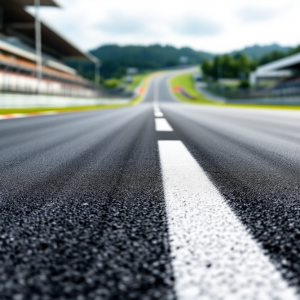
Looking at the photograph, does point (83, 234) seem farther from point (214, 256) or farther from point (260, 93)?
point (260, 93)

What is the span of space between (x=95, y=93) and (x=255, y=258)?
169ft

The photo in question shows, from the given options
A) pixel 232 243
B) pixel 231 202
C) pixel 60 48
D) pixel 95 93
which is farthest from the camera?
pixel 60 48

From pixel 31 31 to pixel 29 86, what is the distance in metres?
27.0

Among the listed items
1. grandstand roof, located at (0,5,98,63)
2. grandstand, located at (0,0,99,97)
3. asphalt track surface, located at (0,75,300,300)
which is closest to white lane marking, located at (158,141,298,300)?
asphalt track surface, located at (0,75,300,300)

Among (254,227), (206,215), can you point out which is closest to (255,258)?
(254,227)

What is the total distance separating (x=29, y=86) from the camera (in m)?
28.8

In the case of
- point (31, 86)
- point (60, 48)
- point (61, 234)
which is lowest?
point (61, 234)

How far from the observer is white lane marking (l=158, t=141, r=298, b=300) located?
2.80ft

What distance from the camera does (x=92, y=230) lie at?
130 centimetres

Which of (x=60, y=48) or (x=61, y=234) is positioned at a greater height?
(x=60, y=48)

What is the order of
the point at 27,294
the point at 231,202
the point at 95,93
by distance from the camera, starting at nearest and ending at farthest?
1. the point at 27,294
2. the point at 231,202
3. the point at 95,93

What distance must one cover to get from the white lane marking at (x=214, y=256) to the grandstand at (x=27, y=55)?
830 inches

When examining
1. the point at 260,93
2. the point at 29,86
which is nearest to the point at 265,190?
the point at 29,86

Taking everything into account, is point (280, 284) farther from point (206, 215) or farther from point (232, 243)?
point (206, 215)
